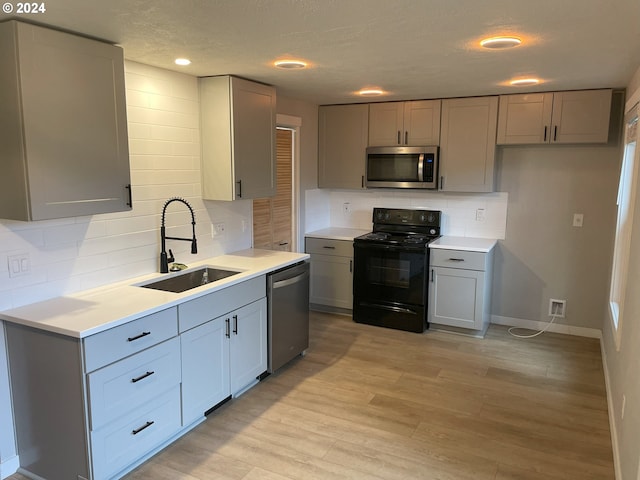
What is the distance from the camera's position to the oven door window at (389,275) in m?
4.51

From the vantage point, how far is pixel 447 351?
4.15 m

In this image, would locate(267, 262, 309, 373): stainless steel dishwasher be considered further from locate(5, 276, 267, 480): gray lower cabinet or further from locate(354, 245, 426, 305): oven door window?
locate(354, 245, 426, 305): oven door window

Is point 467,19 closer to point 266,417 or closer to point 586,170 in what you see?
point 266,417

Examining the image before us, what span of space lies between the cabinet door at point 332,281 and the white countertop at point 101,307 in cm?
178

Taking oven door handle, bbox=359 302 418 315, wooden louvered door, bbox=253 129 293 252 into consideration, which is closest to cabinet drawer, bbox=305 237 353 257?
wooden louvered door, bbox=253 129 293 252

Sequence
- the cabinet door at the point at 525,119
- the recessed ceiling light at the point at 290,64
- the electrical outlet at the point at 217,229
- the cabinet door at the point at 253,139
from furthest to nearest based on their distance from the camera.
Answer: the cabinet door at the point at 525,119
the electrical outlet at the point at 217,229
the cabinet door at the point at 253,139
the recessed ceiling light at the point at 290,64

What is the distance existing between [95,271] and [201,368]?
0.85 meters

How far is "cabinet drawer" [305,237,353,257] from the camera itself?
16.1 ft

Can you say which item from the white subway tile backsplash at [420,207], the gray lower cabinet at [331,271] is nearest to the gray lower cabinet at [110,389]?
the gray lower cabinet at [331,271]

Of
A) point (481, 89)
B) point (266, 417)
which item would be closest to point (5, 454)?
point (266, 417)

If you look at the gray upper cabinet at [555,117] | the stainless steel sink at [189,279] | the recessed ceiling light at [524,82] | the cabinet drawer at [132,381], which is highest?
the recessed ceiling light at [524,82]

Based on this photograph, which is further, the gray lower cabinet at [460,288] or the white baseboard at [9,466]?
the gray lower cabinet at [460,288]

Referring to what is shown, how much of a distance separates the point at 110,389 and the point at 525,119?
388cm

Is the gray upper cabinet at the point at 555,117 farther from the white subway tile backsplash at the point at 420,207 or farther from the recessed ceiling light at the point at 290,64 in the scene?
the recessed ceiling light at the point at 290,64
